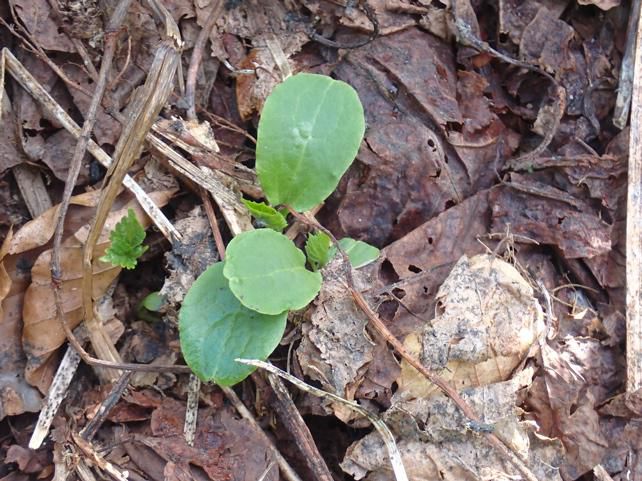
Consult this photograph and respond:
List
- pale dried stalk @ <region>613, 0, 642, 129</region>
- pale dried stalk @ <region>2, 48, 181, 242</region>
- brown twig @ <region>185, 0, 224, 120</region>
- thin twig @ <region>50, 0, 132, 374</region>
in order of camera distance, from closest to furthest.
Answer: thin twig @ <region>50, 0, 132, 374</region> < pale dried stalk @ <region>2, 48, 181, 242</region> < brown twig @ <region>185, 0, 224, 120</region> < pale dried stalk @ <region>613, 0, 642, 129</region>

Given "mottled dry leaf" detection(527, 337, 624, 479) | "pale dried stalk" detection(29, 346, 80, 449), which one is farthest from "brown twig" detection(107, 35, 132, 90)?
"mottled dry leaf" detection(527, 337, 624, 479)

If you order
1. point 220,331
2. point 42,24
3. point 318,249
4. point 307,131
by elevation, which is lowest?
point 220,331

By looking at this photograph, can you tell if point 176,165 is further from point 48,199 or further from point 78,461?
point 78,461

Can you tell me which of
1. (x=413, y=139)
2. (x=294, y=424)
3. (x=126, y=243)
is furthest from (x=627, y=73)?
(x=126, y=243)

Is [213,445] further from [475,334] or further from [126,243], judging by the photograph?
[475,334]

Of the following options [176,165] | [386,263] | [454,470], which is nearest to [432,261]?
[386,263]

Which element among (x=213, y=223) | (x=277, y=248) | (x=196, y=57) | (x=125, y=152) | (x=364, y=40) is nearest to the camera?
(x=125, y=152)

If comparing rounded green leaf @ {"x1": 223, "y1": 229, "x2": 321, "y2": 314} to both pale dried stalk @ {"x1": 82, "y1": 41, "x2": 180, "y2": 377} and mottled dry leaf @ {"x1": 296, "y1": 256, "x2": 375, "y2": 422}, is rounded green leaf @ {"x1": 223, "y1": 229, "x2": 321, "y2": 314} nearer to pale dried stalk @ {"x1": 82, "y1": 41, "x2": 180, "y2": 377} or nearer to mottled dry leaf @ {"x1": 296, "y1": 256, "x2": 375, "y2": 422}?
mottled dry leaf @ {"x1": 296, "y1": 256, "x2": 375, "y2": 422}
